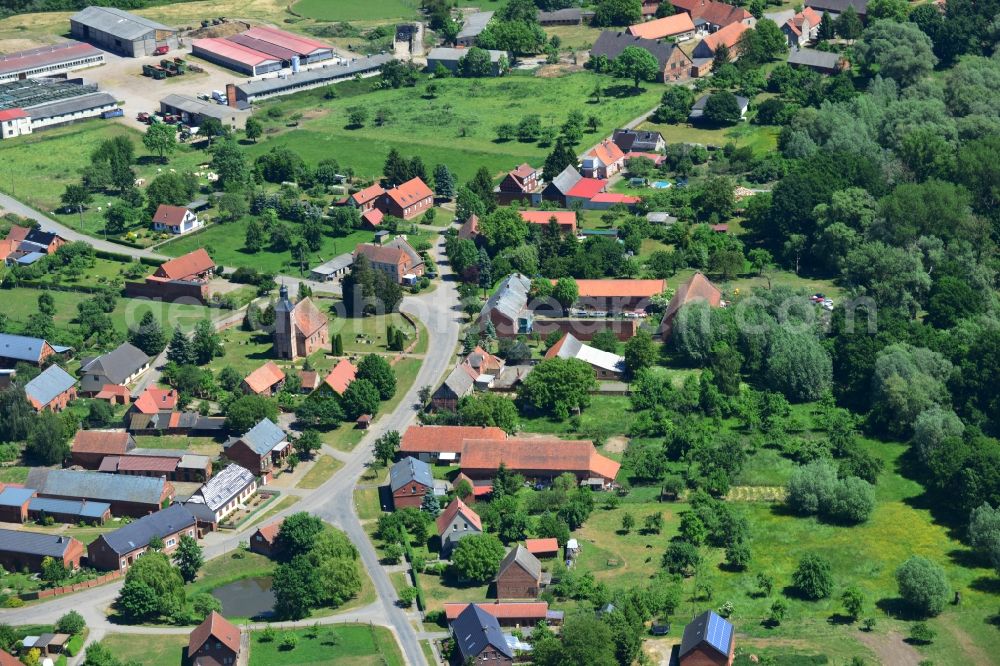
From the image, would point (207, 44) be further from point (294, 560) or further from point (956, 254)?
point (294, 560)

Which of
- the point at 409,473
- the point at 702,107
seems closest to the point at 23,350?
the point at 409,473

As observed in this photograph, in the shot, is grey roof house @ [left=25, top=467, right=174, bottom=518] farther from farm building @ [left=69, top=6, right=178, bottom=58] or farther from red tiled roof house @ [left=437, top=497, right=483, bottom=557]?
farm building @ [left=69, top=6, right=178, bottom=58]

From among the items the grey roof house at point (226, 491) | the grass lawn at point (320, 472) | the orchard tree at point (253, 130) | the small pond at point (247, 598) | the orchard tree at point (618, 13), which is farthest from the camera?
the orchard tree at point (618, 13)

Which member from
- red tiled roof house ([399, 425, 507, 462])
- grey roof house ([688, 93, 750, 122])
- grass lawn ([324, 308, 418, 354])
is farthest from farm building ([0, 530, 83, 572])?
grey roof house ([688, 93, 750, 122])

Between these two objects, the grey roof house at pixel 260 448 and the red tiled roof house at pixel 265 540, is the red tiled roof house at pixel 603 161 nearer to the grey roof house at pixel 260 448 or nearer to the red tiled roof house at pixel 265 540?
the grey roof house at pixel 260 448

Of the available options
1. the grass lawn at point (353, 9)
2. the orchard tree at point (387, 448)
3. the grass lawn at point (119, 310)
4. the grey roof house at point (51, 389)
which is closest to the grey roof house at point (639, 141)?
the grass lawn at point (119, 310)

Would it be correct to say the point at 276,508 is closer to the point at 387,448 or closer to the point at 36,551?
the point at 387,448
